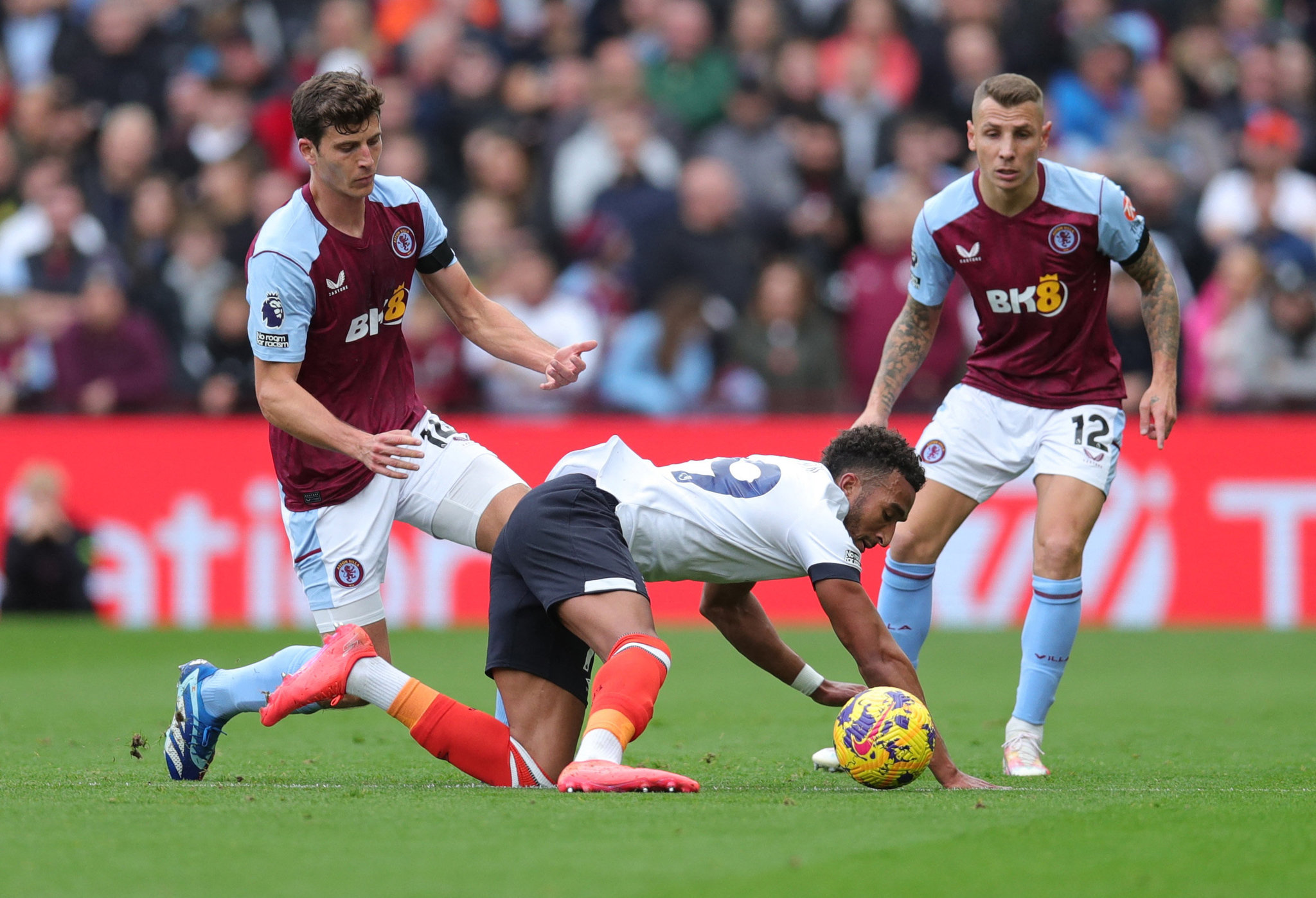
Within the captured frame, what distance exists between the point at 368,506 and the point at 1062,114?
954 cm

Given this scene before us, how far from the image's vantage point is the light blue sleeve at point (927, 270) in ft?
22.9

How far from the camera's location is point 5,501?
1279cm

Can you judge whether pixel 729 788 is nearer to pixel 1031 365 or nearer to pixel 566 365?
pixel 566 365

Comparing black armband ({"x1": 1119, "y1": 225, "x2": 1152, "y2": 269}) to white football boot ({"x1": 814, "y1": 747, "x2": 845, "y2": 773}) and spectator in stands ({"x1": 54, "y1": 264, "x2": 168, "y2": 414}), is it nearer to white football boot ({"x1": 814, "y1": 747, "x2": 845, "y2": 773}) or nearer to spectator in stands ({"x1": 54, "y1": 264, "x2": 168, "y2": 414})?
white football boot ({"x1": 814, "y1": 747, "x2": 845, "y2": 773})

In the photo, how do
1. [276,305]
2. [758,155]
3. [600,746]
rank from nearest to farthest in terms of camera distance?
1. [600,746]
2. [276,305]
3. [758,155]

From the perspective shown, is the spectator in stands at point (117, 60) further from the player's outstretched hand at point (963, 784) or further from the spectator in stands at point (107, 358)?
the player's outstretched hand at point (963, 784)

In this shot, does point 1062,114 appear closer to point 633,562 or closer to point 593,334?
point 593,334

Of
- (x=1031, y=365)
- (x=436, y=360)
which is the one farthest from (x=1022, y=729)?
(x=436, y=360)

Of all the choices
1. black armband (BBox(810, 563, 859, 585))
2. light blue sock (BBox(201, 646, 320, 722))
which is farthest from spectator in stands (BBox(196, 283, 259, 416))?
black armband (BBox(810, 563, 859, 585))

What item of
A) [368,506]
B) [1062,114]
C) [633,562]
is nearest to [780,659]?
[633,562]

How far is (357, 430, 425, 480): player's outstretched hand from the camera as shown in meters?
5.75

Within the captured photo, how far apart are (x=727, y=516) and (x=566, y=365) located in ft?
3.36

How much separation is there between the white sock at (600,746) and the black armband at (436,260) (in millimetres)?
2217

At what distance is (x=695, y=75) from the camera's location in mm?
14922
